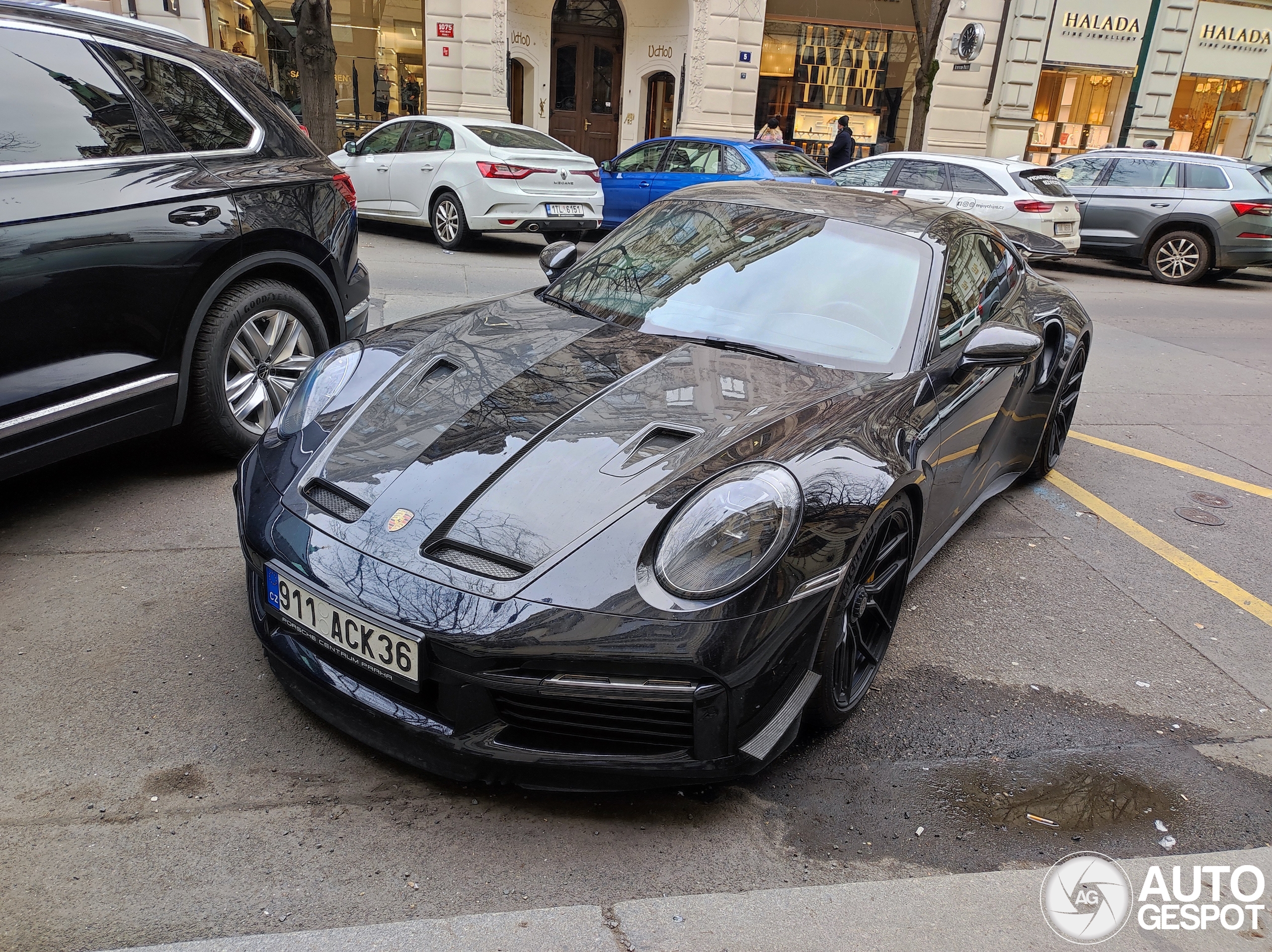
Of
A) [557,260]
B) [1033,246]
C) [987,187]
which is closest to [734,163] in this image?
[987,187]

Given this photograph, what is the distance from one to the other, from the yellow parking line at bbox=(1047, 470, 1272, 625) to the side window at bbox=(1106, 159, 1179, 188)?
10213 millimetres

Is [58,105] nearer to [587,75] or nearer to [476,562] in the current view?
[476,562]

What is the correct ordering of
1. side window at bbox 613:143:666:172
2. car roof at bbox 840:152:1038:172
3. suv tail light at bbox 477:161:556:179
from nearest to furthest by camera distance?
1. suv tail light at bbox 477:161:556:179
2. car roof at bbox 840:152:1038:172
3. side window at bbox 613:143:666:172

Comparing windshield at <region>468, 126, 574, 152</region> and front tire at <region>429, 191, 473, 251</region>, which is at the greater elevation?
windshield at <region>468, 126, 574, 152</region>

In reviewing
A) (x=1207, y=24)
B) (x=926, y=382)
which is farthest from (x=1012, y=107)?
(x=926, y=382)

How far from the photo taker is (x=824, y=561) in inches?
99.3

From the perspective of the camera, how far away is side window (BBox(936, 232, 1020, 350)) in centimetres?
358

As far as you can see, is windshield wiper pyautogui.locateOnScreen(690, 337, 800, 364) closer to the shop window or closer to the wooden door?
the shop window

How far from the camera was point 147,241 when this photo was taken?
12.5ft

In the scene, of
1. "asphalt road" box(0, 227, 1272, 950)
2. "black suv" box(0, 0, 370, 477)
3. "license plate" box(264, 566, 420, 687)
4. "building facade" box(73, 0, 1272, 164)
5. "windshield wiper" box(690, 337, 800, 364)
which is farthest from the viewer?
"building facade" box(73, 0, 1272, 164)

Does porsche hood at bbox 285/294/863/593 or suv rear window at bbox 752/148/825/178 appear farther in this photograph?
suv rear window at bbox 752/148/825/178

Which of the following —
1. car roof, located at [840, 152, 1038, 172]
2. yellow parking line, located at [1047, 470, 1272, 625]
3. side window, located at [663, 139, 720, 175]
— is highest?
car roof, located at [840, 152, 1038, 172]

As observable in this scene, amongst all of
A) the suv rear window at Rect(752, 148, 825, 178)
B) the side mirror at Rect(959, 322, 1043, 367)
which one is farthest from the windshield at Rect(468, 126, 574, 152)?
the side mirror at Rect(959, 322, 1043, 367)

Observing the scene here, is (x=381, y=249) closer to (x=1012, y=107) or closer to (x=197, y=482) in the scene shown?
(x=197, y=482)
